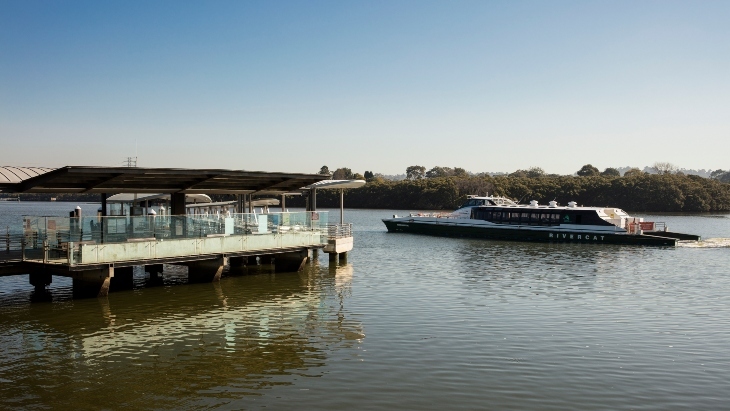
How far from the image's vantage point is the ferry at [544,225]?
185ft

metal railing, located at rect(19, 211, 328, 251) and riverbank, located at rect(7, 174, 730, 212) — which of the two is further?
riverbank, located at rect(7, 174, 730, 212)

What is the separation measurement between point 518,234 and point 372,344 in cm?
4419

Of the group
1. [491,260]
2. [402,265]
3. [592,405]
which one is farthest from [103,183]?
[491,260]

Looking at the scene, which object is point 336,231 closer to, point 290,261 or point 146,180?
point 290,261

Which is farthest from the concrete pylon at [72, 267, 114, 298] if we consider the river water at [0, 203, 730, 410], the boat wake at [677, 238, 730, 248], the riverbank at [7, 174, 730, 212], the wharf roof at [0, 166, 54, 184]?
the riverbank at [7, 174, 730, 212]

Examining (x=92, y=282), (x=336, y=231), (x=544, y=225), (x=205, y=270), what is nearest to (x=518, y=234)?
(x=544, y=225)

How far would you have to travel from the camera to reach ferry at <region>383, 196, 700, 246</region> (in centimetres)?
5641

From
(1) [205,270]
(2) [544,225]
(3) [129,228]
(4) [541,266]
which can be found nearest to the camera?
(3) [129,228]

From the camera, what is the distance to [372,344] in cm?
1864

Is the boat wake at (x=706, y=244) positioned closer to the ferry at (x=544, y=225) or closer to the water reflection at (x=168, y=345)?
the ferry at (x=544, y=225)

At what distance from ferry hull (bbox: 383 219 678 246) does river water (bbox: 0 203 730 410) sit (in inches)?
855

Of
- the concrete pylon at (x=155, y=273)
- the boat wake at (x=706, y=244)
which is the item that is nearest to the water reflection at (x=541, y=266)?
the boat wake at (x=706, y=244)

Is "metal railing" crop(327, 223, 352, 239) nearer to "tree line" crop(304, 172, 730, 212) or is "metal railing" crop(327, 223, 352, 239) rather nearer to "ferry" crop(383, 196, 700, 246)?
"ferry" crop(383, 196, 700, 246)

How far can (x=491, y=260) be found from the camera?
43.0m
